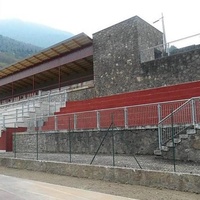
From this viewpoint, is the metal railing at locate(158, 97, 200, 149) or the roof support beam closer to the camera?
the metal railing at locate(158, 97, 200, 149)

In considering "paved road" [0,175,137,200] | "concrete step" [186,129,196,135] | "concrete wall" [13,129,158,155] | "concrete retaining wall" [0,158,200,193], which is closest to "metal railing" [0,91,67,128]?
"concrete wall" [13,129,158,155]

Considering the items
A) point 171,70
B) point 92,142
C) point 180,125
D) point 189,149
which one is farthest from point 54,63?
point 189,149

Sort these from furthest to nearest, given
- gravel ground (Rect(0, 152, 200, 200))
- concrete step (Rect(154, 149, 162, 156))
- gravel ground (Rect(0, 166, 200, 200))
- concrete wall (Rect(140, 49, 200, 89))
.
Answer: concrete wall (Rect(140, 49, 200, 89)) → concrete step (Rect(154, 149, 162, 156)) → gravel ground (Rect(0, 152, 200, 200)) → gravel ground (Rect(0, 166, 200, 200))

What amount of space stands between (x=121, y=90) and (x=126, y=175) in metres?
11.9

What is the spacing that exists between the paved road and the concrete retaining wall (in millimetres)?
1640

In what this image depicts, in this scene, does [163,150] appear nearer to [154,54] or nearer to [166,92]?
[166,92]

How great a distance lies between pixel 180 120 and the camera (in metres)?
12.0

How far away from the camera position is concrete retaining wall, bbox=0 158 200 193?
8.52m

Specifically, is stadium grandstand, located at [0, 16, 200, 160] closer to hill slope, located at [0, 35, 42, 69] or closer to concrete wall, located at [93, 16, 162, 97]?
concrete wall, located at [93, 16, 162, 97]

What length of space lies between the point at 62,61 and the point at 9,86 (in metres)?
13.6

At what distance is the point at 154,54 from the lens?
832 inches

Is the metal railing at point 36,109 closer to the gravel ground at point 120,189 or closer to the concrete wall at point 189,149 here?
the gravel ground at point 120,189

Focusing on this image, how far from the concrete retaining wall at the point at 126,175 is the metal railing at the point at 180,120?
221cm

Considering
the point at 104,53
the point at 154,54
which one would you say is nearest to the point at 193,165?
the point at 154,54
